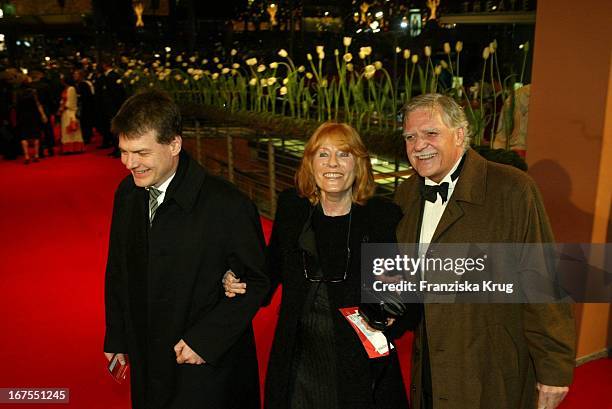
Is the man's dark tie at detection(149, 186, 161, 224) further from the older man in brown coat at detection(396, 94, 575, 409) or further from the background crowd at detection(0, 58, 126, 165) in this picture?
the background crowd at detection(0, 58, 126, 165)

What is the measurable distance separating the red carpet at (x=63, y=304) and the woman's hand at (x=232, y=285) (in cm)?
141

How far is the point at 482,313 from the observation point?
1.73 meters

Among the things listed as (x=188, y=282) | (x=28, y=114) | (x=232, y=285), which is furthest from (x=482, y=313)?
(x=28, y=114)

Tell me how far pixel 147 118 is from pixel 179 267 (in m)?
0.45

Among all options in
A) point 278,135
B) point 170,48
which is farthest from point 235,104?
point 170,48

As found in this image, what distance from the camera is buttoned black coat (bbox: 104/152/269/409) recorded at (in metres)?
1.78

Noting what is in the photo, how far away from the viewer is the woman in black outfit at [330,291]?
1827 millimetres

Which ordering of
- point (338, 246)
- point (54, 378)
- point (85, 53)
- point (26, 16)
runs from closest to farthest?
1. point (338, 246)
2. point (54, 378)
3. point (26, 16)
4. point (85, 53)

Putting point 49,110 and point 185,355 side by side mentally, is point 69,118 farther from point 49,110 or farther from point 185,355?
point 185,355

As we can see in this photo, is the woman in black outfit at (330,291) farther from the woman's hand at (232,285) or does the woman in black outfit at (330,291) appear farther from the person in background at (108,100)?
the person in background at (108,100)

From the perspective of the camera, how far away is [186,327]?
1.83m

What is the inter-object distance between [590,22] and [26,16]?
784 inches

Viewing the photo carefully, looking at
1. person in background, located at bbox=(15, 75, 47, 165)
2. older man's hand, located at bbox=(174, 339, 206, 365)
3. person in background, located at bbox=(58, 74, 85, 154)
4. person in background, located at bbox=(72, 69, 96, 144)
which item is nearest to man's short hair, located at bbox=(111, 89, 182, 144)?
older man's hand, located at bbox=(174, 339, 206, 365)

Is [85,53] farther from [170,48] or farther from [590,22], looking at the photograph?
[590,22]
